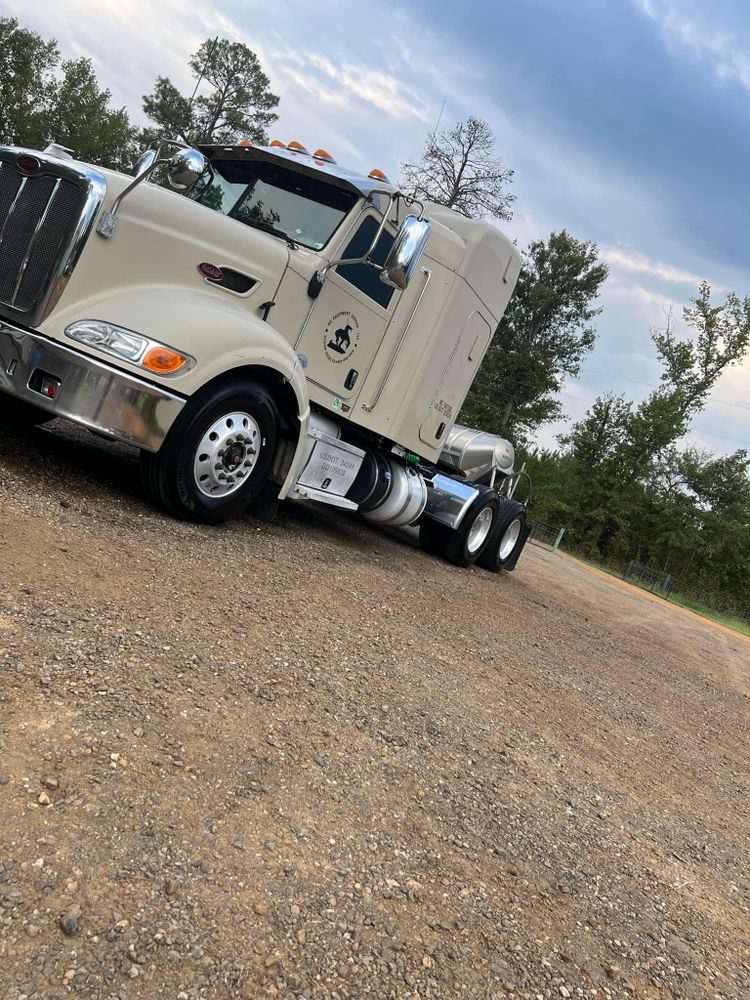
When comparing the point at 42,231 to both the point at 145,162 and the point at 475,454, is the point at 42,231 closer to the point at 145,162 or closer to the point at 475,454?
the point at 145,162

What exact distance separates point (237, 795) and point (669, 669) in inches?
282

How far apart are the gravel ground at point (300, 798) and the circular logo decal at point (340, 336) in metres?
2.00

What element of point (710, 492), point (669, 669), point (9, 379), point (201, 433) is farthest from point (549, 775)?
point (710, 492)

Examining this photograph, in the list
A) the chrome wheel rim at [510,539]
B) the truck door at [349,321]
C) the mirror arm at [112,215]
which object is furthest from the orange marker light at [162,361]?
the chrome wheel rim at [510,539]

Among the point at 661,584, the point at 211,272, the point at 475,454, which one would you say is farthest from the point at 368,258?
the point at 661,584

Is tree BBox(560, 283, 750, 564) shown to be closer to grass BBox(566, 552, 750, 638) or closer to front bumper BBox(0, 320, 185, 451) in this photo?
grass BBox(566, 552, 750, 638)

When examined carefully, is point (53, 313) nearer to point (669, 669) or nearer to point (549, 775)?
point (549, 775)

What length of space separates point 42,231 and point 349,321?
8.99ft

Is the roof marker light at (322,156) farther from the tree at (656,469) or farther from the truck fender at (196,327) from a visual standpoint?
A: the tree at (656,469)

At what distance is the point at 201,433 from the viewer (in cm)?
528

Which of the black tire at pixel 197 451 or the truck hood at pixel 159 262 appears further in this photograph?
the black tire at pixel 197 451

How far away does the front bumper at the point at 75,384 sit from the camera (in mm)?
4715

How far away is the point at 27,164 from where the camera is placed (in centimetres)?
500

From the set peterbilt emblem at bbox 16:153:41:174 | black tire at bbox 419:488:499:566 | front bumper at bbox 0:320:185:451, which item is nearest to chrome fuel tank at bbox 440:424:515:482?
black tire at bbox 419:488:499:566
